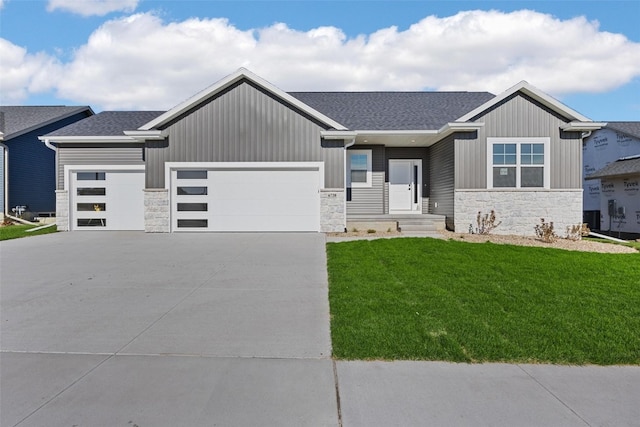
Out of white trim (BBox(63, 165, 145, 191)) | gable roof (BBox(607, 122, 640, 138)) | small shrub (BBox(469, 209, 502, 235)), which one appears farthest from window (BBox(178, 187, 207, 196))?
gable roof (BBox(607, 122, 640, 138))

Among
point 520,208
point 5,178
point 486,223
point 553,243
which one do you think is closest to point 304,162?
point 486,223

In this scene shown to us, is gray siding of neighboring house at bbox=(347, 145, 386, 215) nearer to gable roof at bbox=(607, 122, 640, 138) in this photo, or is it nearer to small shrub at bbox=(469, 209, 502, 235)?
small shrub at bbox=(469, 209, 502, 235)

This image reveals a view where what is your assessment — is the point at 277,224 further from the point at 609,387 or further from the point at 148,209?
the point at 609,387

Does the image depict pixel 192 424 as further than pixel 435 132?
No

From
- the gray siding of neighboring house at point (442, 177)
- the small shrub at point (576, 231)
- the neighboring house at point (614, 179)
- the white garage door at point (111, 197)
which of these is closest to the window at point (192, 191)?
the white garage door at point (111, 197)

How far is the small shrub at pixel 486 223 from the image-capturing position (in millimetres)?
12945

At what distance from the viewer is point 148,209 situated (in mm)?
13242

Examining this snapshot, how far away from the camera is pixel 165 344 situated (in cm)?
393

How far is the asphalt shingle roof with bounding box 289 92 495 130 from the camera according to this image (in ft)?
46.4

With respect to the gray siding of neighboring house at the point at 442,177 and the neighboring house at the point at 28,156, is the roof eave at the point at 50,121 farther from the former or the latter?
the gray siding of neighboring house at the point at 442,177

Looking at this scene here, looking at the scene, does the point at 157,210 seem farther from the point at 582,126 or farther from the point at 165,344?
the point at 582,126

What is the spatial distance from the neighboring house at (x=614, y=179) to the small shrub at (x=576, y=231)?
19.9ft

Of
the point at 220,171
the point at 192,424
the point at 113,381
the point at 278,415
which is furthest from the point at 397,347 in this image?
the point at 220,171

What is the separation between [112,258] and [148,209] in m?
4.87
